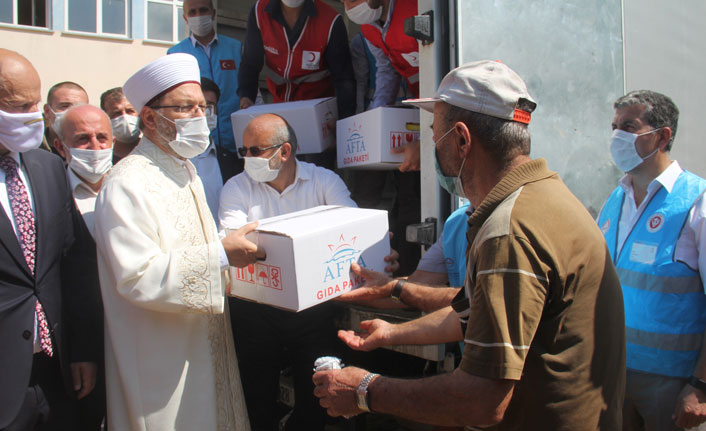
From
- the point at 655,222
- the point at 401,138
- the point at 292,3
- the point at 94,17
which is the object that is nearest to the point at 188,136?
the point at 401,138

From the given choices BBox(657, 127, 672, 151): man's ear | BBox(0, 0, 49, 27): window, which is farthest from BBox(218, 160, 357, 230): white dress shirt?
BBox(0, 0, 49, 27): window

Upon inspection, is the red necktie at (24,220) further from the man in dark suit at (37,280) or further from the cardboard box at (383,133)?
the cardboard box at (383,133)

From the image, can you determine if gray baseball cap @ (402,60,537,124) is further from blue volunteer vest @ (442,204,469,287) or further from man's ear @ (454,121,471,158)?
blue volunteer vest @ (442,204,469,287)

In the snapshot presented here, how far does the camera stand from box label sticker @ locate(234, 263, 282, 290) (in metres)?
2.08

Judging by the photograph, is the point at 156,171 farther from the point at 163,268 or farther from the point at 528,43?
the point at 528,43

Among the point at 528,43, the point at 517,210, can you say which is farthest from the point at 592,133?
the point at 517,210

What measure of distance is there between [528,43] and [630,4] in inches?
36.5

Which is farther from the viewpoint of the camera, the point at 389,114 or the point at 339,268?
the point at 389,114

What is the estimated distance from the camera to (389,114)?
9.31 ft

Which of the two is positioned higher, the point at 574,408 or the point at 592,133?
the point at 592,133

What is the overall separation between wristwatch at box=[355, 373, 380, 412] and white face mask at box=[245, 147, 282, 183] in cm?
161

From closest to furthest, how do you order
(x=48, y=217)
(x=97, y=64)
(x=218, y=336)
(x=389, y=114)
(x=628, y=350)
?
(x=48, y=217) → (x=218, y=336) → (x=628, y=350) → (x=389, y=114) → (x=97, y=64)

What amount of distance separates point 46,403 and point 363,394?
1.24 metres

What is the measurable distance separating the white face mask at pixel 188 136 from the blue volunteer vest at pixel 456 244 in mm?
1143
